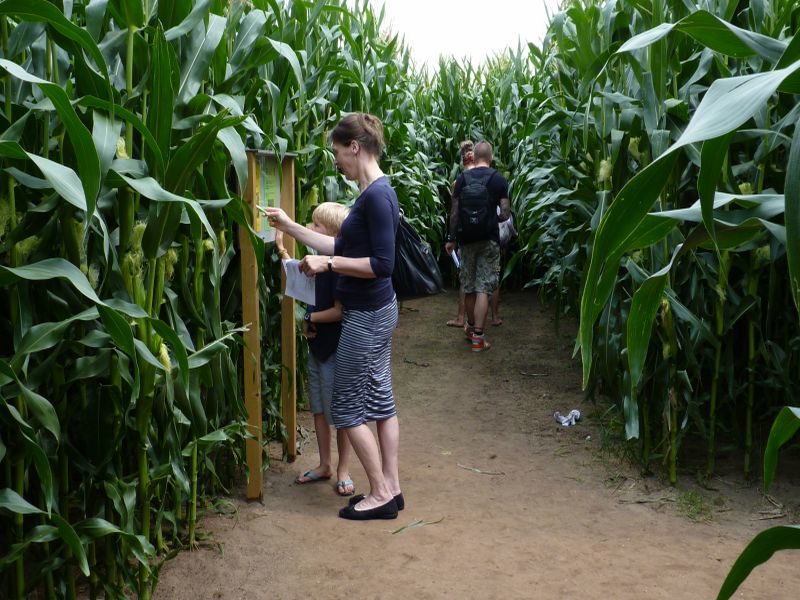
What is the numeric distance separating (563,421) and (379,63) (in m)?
2.95

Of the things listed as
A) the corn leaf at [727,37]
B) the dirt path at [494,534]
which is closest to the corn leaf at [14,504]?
the dirt path at [494,534]

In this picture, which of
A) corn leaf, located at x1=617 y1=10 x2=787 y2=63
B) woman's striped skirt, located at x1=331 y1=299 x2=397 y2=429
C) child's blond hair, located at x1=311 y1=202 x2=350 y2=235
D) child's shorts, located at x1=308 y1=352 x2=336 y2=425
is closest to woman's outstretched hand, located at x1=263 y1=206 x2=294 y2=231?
child's blond hair, located at x1=311 y1=202 x2=350 y2=235

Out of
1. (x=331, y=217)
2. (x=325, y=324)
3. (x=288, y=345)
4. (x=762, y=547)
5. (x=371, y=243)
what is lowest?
(x=288, y=345)

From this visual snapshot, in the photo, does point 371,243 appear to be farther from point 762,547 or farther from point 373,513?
point 762,547

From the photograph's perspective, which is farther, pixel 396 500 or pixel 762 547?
pixel 396 500

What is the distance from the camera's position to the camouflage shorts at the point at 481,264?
24.9 ft

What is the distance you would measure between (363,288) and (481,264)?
405 centimetres

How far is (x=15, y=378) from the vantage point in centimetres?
194

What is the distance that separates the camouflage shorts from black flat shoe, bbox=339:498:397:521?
3939mm

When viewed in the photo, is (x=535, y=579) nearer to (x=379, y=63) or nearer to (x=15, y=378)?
(x=15, y=378)

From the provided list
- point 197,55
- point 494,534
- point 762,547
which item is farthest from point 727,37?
point 494,534

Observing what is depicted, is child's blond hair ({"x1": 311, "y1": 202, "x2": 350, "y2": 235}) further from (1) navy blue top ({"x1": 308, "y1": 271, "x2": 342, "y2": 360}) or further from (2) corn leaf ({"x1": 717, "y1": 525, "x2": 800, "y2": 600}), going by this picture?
(2) corn leaf ({"x1": 717, "y1": 525, "x2": 800, "y2": 600})

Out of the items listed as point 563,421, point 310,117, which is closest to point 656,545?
point 563,421

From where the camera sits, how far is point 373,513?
378 centimetres
